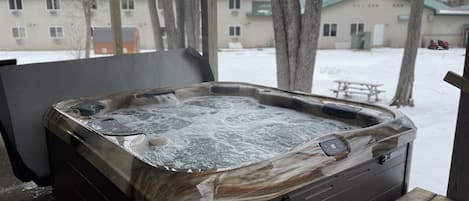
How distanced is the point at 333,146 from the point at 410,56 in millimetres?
6175

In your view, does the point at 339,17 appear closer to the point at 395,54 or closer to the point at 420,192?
the point at 395,54

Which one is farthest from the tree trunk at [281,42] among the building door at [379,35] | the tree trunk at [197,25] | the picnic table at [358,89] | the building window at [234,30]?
the building window at [234,30]

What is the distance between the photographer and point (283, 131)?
2199 mm

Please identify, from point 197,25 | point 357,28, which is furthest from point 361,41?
point 197,25

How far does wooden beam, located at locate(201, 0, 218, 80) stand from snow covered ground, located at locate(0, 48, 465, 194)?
1.76 m

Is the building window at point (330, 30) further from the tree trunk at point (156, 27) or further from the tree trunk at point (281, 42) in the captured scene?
the tree trunk at point (281, 42)

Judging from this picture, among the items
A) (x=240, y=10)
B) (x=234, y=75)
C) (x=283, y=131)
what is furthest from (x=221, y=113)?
(x=240, y=10)

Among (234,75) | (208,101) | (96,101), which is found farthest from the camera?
(234,75)

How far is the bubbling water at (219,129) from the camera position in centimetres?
176

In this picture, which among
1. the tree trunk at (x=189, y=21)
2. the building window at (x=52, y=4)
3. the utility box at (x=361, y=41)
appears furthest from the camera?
the utility box at (x=361, y=41)

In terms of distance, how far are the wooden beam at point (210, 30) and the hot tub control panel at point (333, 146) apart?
7.28ft

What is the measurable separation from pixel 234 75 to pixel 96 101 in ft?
20.0

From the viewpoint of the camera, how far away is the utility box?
9.15m

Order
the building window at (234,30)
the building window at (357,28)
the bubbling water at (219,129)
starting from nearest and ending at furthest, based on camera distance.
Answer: the bubbling water at (219,129) < the building window at (357,28) < the building window at (234,30)
